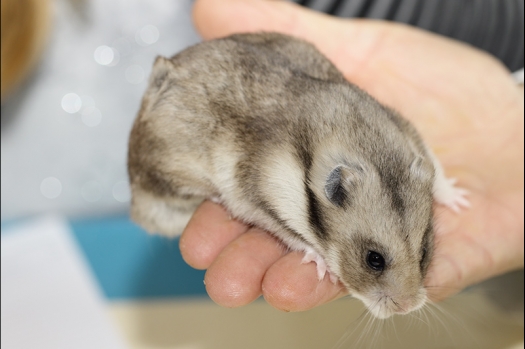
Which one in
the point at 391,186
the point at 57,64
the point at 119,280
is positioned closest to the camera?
the point at 391,186

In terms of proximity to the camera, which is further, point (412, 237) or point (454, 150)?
point (454, 150)

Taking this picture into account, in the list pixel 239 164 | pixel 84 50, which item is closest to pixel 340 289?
pixel 239 164

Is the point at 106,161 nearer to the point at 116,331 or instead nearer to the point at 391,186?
the point at 116,331

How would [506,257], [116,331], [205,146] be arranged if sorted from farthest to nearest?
[116,331] → [506,257] → [205,146]

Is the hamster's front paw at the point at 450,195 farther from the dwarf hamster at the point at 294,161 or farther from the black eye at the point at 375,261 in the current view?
the black eye at the point at 375,261

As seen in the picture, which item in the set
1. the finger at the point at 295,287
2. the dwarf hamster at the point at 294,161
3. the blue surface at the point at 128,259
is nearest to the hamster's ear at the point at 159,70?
the dwarf hamster at the point at 294,161

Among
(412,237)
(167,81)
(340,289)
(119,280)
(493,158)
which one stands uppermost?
(167,81)

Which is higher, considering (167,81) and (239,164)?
(167,81)
